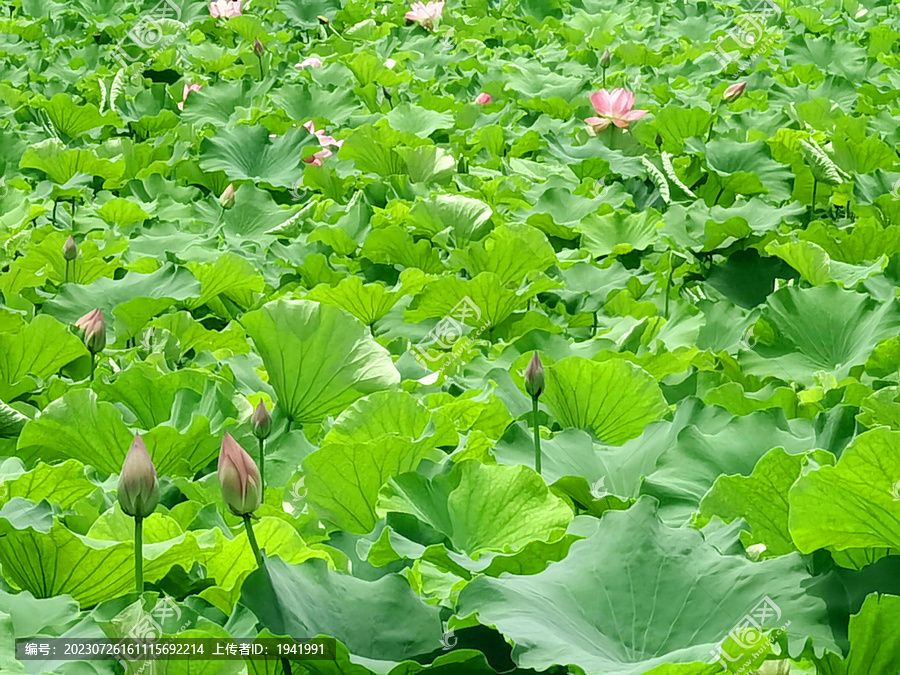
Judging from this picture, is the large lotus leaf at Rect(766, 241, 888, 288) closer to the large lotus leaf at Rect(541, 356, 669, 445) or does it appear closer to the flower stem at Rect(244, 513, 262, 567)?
the large lotus leaf at Rect(541, 356, 669, 445)

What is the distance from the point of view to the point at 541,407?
1.39 metres

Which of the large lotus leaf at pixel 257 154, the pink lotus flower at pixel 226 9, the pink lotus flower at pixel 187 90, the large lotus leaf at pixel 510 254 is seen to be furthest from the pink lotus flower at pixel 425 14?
the large lotus leaf at pixel 510 254

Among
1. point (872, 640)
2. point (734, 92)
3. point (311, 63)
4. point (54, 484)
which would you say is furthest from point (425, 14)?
point (872, 640)

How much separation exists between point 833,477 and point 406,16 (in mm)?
3521

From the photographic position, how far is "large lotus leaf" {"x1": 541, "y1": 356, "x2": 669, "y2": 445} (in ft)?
4.31

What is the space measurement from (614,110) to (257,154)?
0.85 metres

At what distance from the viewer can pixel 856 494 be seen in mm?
831

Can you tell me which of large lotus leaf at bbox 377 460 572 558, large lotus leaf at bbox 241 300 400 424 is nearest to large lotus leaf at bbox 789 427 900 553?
large lotus leaf at bbox 377 460 572 558

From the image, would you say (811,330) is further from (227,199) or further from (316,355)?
(227,199)

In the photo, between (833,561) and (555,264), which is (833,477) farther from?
(555,264)

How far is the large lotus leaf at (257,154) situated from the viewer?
248cm

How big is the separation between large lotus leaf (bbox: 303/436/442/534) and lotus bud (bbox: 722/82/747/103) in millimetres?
2081

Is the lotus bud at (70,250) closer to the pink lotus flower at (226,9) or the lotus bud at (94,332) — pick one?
the lotus bud at (94,332)

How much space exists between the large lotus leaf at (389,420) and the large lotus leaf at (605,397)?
182 millimetres
